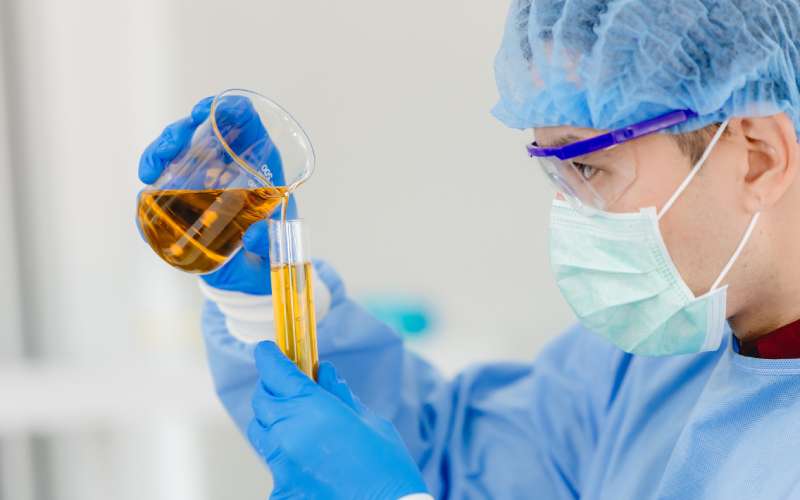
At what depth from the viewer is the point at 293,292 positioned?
1139 mm

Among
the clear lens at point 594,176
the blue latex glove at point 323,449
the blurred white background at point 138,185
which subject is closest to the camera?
the blue latex glove at point 323,449

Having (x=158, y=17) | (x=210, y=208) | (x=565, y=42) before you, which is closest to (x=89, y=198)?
(x=158, y=17)

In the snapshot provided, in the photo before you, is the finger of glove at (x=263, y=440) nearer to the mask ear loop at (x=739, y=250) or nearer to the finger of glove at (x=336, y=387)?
the finger of glove at (x=336, y=387)

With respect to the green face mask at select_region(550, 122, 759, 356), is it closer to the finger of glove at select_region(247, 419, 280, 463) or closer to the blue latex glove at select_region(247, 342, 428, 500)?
the blue latex glove at select_region(247, 342, 428, 500)

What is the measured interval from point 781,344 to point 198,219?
29.8 inches

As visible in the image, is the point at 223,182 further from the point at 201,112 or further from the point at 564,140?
the point at 564,140

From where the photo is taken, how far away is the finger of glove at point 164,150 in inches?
46.6

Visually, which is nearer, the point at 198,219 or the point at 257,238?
the point at 198,219

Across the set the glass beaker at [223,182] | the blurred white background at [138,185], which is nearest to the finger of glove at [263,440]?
the glass beaker at [223,182]

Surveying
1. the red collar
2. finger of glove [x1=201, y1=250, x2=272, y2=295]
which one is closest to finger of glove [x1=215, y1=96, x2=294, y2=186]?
finger of glove [x1=201, y1=250, x2=272, y2=295]

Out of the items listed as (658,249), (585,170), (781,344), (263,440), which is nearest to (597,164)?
(585,170)

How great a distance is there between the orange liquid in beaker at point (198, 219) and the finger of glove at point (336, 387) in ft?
0.66

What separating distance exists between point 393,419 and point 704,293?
582 millimetres

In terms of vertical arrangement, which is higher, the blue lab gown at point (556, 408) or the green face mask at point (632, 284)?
the green face mask at point (632, 284)
